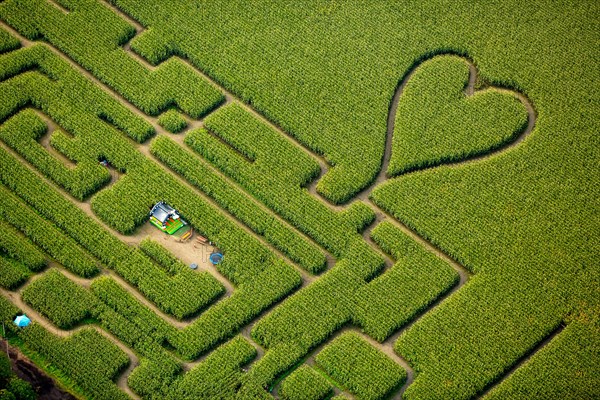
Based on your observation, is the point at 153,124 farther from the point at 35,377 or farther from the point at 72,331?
the point at 35,377

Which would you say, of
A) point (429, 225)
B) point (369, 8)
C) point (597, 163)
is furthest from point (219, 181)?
point (597, 163)

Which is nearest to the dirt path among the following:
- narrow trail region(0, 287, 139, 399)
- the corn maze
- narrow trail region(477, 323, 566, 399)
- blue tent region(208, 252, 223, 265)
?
the corn maze

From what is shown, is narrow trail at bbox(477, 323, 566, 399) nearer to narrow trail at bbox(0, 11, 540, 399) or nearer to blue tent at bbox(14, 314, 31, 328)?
narrow trail at bbox(0, 11, 540, 399)

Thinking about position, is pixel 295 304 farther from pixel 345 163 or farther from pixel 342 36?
pixel 342 36

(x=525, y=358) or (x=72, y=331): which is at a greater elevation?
(x=525, y=358)

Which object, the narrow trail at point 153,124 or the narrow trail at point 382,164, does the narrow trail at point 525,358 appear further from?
the narrow trail at point 153,124

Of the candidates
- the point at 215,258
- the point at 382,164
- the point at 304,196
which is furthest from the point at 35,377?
the point at 382,164
